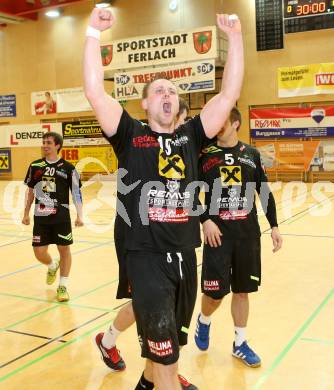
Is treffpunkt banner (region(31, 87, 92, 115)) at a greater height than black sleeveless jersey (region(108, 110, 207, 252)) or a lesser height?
greater

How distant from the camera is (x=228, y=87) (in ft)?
9.61

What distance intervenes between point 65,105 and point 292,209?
539 inches

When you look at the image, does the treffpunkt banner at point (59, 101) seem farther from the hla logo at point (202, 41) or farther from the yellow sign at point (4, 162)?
the hla logo at point (202, 41)

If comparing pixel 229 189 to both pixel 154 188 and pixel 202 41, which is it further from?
pixel 202 41

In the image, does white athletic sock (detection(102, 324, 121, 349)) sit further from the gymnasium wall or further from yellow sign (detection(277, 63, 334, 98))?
the gymnasium wall

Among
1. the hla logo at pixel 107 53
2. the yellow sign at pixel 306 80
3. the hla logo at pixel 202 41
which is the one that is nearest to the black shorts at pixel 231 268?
the hla logo at pixel 202 41

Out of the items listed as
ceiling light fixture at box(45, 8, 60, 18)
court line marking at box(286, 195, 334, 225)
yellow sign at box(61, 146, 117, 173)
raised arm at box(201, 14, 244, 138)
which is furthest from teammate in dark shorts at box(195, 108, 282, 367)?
ceiling light fixture at box(45, 8, 60, 18)

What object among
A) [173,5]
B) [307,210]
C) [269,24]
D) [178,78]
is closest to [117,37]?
[173,5]

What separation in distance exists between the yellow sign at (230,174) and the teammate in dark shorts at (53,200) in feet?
8.42

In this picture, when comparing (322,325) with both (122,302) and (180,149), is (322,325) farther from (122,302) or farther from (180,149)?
(180,149)

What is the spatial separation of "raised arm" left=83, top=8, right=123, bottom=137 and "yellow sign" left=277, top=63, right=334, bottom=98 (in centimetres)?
1689

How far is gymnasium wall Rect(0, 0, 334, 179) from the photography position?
19250 mm

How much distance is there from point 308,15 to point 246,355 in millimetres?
16254

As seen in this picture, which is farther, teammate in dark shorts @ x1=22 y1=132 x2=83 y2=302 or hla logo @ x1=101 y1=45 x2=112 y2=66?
hla logo @ x1=101 y1=45 x2=112 y2=66
